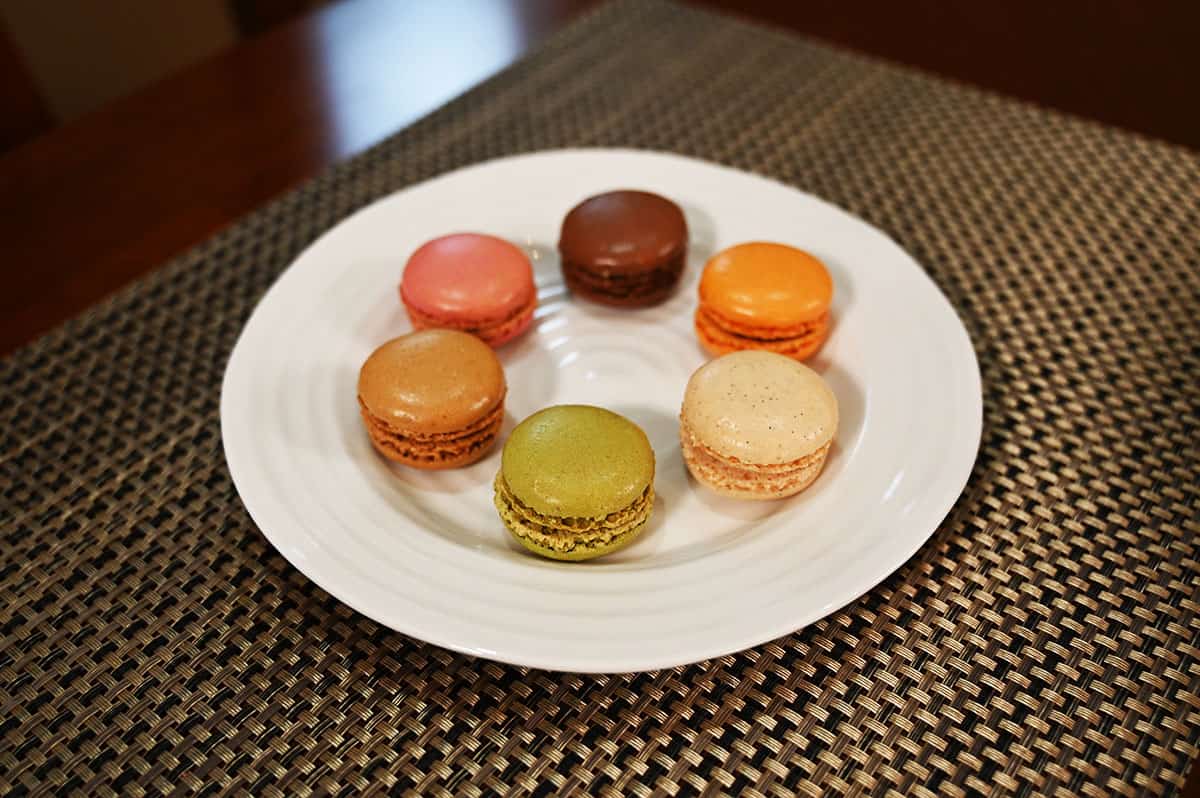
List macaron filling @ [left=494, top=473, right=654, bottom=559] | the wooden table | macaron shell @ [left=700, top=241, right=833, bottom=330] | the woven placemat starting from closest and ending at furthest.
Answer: the woven placemat → macaron filling @ [left=494, top=473, right=654, bottom=559] → macaron shell @ [left=700, top=241, right=833, bottom=330] → the wooden table

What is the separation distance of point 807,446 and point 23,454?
2.44 feet

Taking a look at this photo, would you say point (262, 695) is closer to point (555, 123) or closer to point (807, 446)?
point (807, 446)

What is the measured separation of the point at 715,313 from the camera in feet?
3.24

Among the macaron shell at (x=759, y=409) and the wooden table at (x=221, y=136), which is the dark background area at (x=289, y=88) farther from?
the macaron shell at (x=759, y=409)

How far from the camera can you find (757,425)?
824 mm

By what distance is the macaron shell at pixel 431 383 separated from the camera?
85 cm

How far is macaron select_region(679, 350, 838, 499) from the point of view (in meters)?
0.82

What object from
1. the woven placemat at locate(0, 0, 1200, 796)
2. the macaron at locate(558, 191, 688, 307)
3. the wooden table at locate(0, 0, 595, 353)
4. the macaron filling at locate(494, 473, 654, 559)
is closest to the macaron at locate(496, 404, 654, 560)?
the macaron filling at locate(494, 473, 654, 559)

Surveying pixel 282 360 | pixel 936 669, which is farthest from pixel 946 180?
pixel 282 360

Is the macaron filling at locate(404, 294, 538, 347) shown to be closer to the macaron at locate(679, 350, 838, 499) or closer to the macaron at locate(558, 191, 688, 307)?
the macaron at locate(558, 191, 688, 307)

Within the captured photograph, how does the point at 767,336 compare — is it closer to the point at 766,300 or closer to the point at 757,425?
the point at 766,300

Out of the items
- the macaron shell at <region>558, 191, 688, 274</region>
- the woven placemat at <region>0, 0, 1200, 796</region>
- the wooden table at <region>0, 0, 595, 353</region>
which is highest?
the wooden table at <region>0, 0, 595, 353</region>

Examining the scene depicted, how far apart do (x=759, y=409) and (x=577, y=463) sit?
6.7 inches

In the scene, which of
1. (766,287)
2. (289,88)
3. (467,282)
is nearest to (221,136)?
(289,88)
